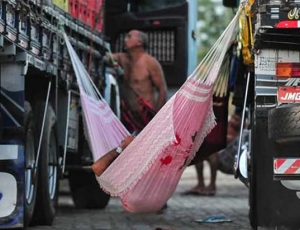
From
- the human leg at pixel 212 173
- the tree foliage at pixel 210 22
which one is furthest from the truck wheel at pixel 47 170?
the tree foliage at pixel 210 22

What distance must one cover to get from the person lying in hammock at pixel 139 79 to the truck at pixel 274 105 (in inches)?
137

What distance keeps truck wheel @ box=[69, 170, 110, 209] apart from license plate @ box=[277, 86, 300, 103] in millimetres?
4501

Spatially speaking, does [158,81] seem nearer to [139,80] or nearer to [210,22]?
[139,80]

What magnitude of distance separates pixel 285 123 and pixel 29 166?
2463mm

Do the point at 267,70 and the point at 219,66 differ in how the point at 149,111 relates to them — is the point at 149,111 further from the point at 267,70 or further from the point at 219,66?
the point at 267,70

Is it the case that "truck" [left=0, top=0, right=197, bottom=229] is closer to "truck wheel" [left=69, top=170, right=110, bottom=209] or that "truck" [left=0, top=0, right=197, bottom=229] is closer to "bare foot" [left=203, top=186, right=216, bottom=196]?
"truck wheel" [left=69, top=170, right=110, bottom=209]

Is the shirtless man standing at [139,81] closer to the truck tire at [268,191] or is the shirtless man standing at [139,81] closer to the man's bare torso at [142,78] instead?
the man's bare torso at [142,78]

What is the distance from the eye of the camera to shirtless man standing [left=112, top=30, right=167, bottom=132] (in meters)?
9.45

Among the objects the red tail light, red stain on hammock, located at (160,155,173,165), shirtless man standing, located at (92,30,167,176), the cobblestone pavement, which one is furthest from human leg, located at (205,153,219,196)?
the red tail light

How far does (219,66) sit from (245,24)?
18.7 inches

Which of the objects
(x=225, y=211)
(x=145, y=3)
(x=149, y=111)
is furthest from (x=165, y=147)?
(x=145, y=3)

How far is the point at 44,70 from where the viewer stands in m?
7.19

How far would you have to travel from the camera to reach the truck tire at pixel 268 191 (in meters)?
5.75

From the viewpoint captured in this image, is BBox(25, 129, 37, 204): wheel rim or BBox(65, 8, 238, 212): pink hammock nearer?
BBox(65, 8, 238, 212): pink hammock
